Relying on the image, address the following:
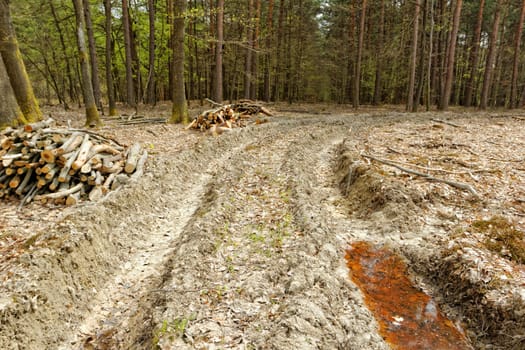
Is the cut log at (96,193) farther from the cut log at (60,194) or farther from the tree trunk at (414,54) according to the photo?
the tree trunk at (414,54)

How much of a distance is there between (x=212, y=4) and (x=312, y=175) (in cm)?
2263

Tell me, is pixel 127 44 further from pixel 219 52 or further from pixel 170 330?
pixel 170 330

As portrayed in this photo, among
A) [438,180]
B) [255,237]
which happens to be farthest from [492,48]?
[255,237]

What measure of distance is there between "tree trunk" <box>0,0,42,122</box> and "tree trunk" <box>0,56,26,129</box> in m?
0.65

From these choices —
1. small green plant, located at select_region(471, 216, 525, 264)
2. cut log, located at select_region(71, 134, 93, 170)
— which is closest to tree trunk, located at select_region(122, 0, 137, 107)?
cut log, located at select_region(71, 134, 93, 170)

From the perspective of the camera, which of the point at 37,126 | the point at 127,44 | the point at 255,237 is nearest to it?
the point at 255,237

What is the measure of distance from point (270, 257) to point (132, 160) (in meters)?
5.03

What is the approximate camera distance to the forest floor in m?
3.87

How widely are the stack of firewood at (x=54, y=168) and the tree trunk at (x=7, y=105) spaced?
199 cm

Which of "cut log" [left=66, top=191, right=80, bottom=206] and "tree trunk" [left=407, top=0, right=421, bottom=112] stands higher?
"tree trunk" [left=407, top=0, right=421, bottom=112]

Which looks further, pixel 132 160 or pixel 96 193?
pixel 132 160

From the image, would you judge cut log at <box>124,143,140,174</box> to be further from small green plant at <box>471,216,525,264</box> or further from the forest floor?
small green plant at <box>471,216,525,264</box>

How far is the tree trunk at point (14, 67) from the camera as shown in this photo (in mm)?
9969

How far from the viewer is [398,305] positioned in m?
4.66
